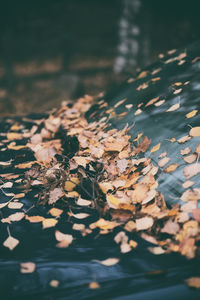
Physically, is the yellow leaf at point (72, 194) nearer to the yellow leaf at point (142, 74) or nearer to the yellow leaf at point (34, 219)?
the yellow leaf at point (34, 219)

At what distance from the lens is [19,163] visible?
65.1 inches

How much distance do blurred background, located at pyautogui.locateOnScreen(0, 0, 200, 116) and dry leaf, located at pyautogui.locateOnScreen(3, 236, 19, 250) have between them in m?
4.18

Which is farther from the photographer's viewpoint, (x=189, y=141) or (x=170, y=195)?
(x=189, y=141)

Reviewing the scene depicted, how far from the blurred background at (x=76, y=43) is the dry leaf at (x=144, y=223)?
13.3 feet

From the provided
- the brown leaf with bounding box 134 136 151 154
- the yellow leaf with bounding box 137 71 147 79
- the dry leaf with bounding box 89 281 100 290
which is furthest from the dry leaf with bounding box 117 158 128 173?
the yellow leaf with bounding box 137 71 147 79

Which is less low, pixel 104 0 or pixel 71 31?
pixel 104 0

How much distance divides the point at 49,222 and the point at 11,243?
0.16m

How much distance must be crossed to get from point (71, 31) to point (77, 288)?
11259 millimetres

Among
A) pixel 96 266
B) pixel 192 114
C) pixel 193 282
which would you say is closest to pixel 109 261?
pixel 96 266

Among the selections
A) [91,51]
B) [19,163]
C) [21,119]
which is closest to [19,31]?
[91,51]

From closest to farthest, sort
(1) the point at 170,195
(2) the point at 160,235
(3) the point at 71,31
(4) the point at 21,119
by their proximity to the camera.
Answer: (2) the point at 160,235
(1) the point at 170,195
(4) the point at 21,119
(3) the point at 71,31

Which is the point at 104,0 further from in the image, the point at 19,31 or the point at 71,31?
the point at 19,31

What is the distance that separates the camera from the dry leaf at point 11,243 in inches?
40.4

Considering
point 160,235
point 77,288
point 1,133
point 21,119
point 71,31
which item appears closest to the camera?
point 77,288
